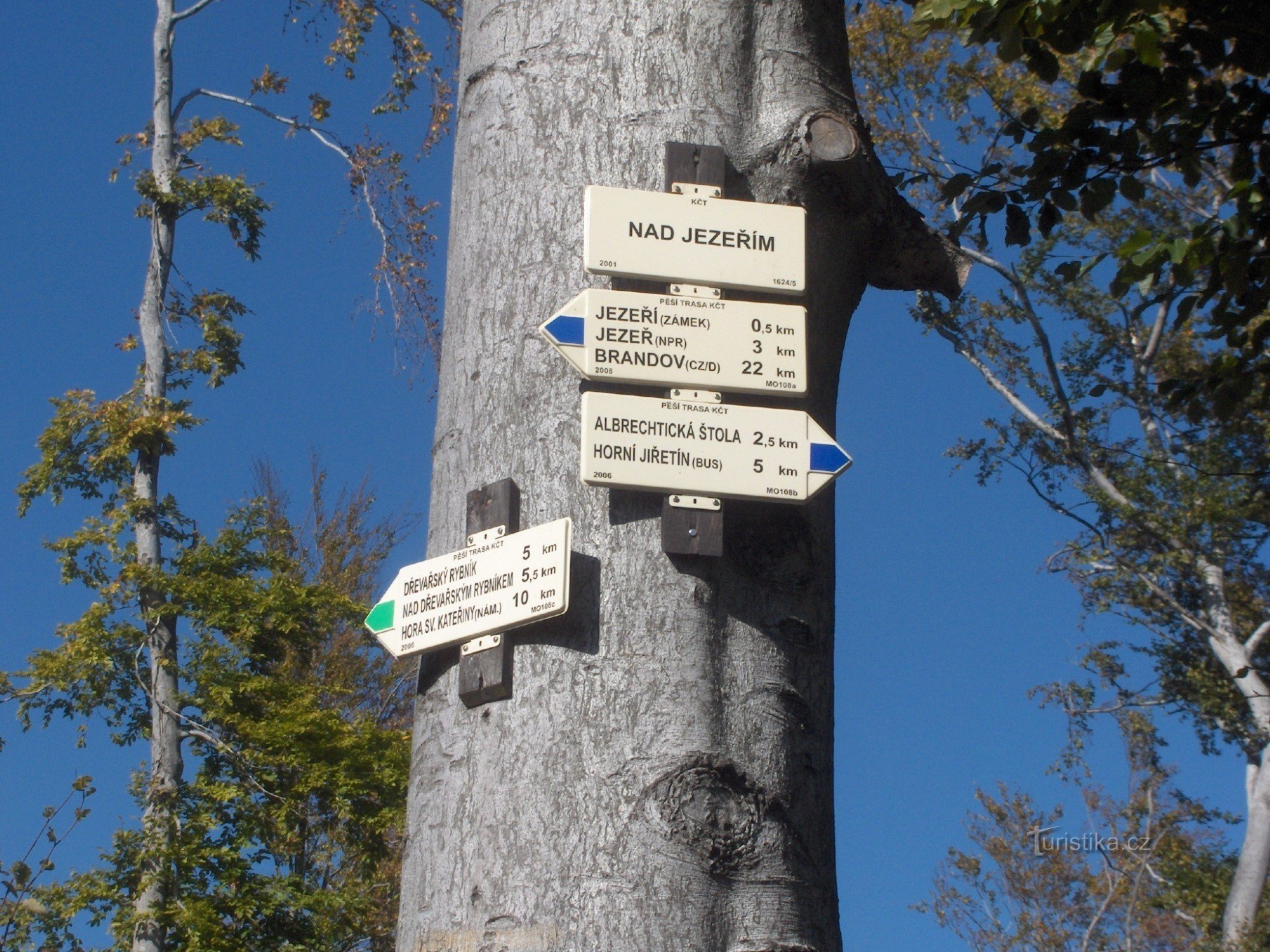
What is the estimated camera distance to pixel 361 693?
1480 centimetres

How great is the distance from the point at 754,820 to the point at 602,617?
0.33m

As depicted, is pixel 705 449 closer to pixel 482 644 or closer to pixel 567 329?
pixel 567 329

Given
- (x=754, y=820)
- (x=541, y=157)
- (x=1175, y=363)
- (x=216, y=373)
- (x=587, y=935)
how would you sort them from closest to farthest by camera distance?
1. (x=587, y=935)
2. (x=754, y=820)
3. (x=541, y=157)
4. (x=216, y=373)
5. (x=1175, y=363)

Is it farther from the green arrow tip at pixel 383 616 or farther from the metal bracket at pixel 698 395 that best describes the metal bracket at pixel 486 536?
the metal bracket at pixel 698 395

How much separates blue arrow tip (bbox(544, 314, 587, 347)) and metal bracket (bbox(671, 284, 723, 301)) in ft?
0.55

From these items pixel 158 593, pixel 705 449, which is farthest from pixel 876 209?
pixel 158 593

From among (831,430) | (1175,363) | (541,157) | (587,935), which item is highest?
(1175,363)

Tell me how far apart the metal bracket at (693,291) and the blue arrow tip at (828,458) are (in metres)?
0.27

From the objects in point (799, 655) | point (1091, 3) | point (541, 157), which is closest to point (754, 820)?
point (799, 655)

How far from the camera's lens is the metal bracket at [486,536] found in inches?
75.0

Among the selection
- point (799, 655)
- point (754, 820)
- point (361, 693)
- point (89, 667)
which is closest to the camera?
point (754, 820)

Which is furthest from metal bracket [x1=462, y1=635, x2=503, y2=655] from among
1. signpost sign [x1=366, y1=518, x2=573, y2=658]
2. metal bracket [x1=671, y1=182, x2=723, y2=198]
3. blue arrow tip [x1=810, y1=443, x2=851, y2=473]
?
metal bracket [x1=671, y1=182, x2=723, y2=198]

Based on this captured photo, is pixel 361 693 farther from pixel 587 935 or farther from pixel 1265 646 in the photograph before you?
pixel 587 935

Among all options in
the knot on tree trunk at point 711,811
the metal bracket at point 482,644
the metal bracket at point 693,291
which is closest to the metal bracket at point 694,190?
the metal bracket at point 693,291
